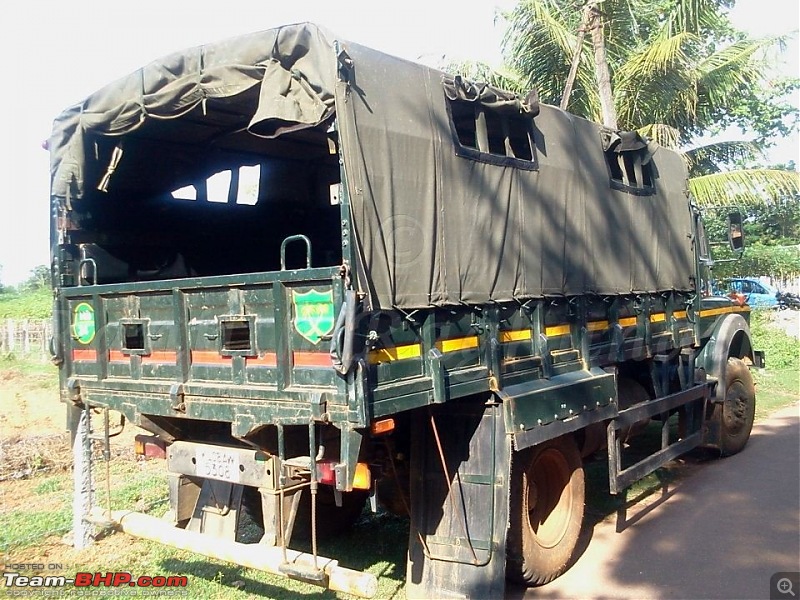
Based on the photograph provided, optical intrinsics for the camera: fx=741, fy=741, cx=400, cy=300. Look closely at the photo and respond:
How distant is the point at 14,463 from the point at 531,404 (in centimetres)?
598

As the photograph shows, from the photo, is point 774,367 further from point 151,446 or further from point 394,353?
point 151,446

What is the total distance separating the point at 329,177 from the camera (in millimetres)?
6750

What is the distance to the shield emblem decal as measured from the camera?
3488mm

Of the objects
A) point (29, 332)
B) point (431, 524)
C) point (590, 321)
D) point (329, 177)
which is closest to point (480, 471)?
point (431, 524)

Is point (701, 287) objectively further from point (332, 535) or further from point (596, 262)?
point (332, 535)

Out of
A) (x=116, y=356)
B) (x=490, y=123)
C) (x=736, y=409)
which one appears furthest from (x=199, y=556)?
(x=736, y=409)

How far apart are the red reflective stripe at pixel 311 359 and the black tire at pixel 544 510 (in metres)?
1.59

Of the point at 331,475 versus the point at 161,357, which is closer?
the point at 331,475

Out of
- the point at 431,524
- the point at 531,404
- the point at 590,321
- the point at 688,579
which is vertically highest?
the point at 590,321

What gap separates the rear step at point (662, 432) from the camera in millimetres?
5270

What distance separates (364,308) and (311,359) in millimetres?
374

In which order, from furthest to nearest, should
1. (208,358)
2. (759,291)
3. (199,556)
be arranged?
(759,291) → (199,556) → (208,358)

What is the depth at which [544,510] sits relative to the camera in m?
5.07

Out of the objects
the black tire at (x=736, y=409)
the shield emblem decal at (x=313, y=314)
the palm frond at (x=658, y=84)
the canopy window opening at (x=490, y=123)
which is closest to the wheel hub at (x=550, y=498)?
the canopy window opening at (x=490, y=123)
